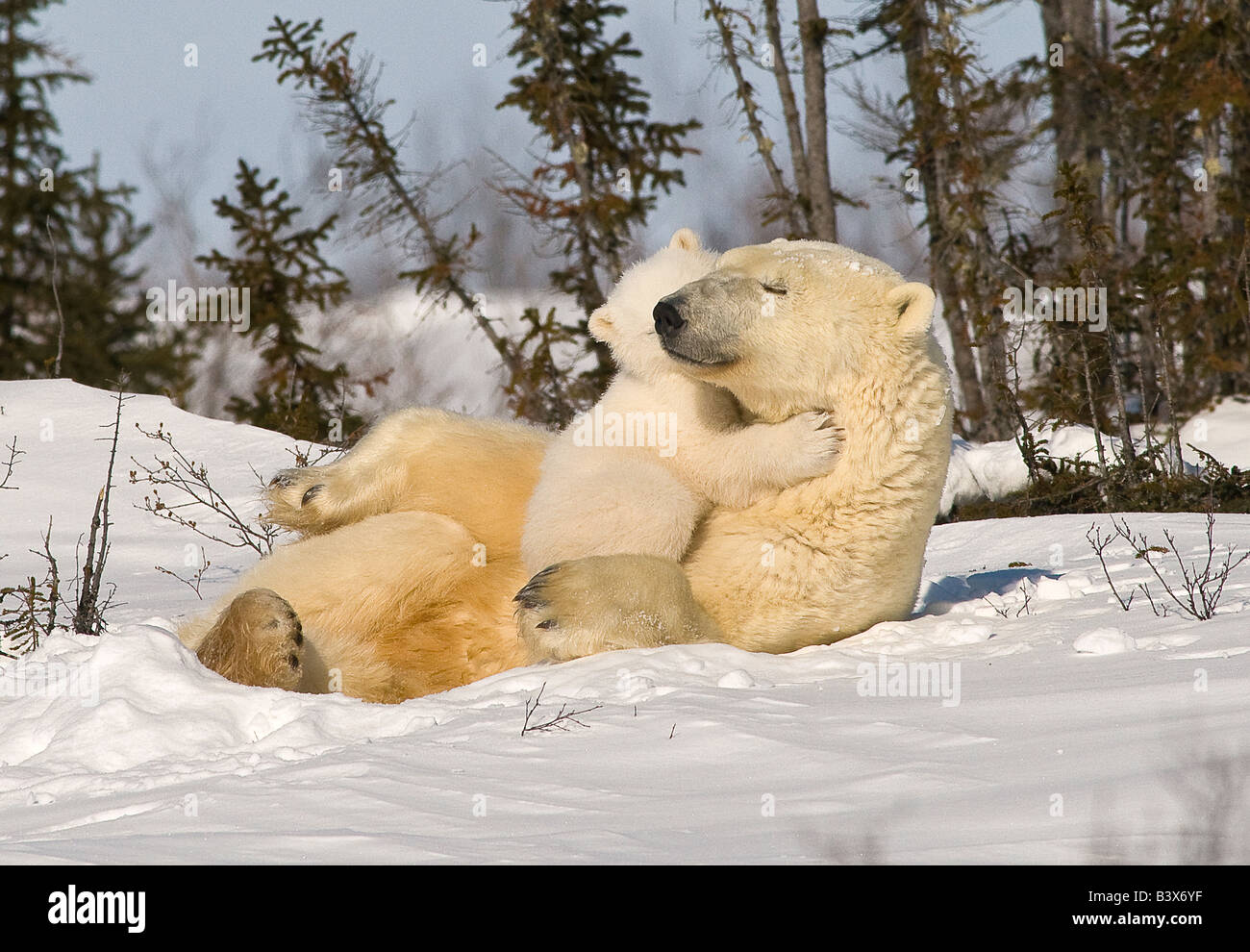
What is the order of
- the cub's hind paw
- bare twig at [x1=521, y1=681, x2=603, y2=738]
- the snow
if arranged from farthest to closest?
1. the cub's hind paw
2. bare twig at [x1=521, y1=681, x2=603, y2=738]
3. the snow

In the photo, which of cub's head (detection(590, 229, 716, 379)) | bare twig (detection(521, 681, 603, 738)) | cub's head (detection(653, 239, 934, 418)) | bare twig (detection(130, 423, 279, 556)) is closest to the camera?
bare twig (detection(521, 681, 603, 738))

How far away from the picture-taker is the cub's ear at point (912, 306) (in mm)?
3273

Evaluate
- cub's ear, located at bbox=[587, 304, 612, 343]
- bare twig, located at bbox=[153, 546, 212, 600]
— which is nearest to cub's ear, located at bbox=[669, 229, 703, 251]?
cub's ear, located at bbox=[587, 304, 612, 343]

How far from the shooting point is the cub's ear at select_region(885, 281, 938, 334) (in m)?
3.27

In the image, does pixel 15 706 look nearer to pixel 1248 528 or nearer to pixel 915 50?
pixel 1248 528

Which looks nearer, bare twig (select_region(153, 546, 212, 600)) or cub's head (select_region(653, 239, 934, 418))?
cub's head (select_region(653, 239, 934, 418))

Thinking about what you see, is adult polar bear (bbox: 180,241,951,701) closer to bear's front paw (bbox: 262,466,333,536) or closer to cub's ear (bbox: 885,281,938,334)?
cub's ear (bbox: 885,281,938,334)

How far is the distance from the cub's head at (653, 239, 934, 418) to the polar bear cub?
10 centimetres

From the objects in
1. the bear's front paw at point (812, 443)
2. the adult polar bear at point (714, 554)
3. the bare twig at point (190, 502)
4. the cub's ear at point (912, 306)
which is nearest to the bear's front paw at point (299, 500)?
the adult polar bear at point (714, 554)

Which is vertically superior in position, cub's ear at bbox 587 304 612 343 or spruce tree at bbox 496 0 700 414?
spruce tree at bbox 496 0 700 414

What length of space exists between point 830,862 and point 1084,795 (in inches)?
17.0

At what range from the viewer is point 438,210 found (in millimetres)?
14695

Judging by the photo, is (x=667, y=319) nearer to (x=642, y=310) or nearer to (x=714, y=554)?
(x=642, y=310)

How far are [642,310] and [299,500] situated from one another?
4.10 ft
